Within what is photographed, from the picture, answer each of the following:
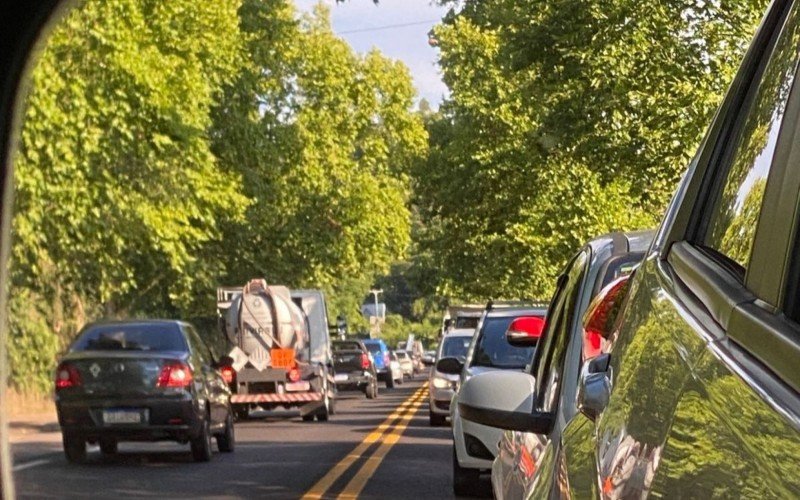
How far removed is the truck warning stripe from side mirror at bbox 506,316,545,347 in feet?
60.2

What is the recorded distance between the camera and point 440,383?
2491cm

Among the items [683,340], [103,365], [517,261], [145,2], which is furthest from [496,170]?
[683,340]

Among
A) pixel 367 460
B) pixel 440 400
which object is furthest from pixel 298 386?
pixel 367 460

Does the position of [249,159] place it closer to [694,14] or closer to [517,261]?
[517,261]

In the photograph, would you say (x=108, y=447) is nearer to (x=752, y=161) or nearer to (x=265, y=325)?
(x=265, y=325)

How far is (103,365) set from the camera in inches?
715

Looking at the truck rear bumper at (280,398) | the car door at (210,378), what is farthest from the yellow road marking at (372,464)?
the truck rear bumper at (280,398)

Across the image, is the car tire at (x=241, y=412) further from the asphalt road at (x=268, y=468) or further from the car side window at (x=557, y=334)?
the car side window at (x=557, y=334)

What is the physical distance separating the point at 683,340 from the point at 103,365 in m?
16.1

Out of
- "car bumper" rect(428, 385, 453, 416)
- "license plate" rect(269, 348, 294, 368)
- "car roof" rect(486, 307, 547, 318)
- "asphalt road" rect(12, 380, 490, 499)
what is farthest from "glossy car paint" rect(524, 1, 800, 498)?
"license plate" rect(269, 348, 294, 368)

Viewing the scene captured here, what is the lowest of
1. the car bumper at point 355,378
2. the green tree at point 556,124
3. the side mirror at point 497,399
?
the car bumper at point 355,378

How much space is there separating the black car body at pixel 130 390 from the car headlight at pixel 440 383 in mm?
6624

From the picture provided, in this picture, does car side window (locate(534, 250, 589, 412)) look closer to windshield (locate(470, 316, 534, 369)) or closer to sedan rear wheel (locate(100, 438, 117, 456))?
windshield (locate(470, 316, 534, 369))

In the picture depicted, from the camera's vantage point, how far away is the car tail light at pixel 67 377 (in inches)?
711
